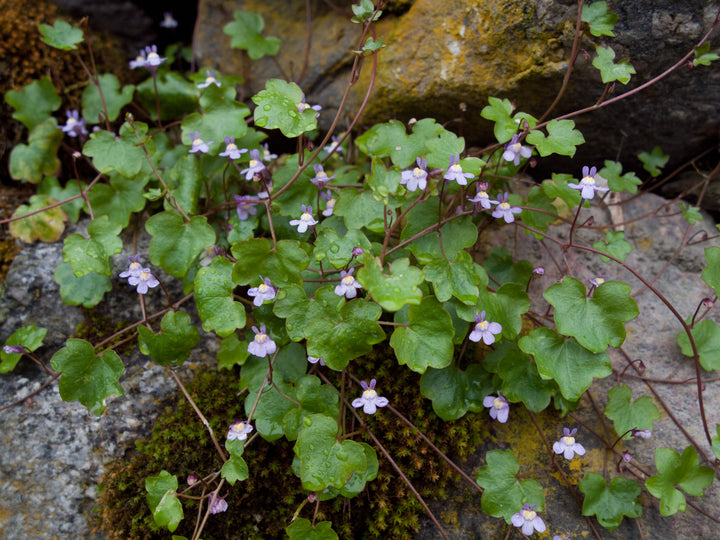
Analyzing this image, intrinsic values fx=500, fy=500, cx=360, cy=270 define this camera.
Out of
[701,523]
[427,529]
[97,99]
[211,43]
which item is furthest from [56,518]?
[211,43]

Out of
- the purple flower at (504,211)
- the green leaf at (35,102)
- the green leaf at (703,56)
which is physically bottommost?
the purple flower at (504,211)

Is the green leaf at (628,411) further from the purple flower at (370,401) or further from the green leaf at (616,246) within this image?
the purple flower at (370,401)

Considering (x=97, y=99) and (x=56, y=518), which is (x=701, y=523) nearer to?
(x=56, y=518)

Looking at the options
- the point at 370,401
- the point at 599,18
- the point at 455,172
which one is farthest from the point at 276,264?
the point at 599,18

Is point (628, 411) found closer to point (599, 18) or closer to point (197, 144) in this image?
point (599, 18)

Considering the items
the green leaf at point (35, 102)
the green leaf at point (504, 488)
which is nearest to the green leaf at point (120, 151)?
the green leaf at point (35, 102)

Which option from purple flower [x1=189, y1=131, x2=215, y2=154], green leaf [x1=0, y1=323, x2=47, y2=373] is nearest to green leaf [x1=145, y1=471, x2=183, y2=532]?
green leaf [x1=0, y1=323, x2=47, y2=373]
